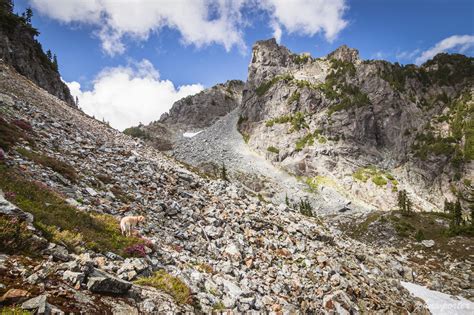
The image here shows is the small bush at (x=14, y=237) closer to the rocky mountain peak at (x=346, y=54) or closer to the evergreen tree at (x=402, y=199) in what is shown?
the evergreen tree at (x=402, y=199)

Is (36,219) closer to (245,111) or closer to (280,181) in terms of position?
(280,181)

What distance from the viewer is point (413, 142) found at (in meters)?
116

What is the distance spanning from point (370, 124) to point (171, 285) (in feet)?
414

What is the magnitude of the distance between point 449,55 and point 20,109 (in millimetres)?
190819

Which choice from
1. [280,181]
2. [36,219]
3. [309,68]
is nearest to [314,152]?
[280,181]

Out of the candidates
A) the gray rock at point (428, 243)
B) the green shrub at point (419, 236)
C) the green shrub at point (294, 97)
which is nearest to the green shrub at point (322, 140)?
the green shrub at point (294, 97)

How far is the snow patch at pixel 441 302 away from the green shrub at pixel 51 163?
32.9 m

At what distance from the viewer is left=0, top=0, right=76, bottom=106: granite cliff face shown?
221 ft

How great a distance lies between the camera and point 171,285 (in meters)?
11.0

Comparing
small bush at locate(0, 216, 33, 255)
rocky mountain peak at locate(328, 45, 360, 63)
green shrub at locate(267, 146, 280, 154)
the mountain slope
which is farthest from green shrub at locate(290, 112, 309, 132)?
small bush at locate(0, 216, 33, 255)

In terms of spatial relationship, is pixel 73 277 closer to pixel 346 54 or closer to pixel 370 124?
pixel 370 124

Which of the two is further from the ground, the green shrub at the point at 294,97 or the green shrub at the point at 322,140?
the green shrub at the point at 294,97

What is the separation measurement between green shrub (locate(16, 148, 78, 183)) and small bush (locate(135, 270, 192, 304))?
10.9 m

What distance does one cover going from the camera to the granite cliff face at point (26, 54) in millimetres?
67438
